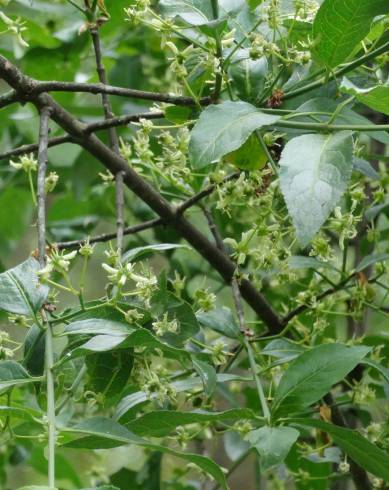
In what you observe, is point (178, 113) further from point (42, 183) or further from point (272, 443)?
point (272, 443)

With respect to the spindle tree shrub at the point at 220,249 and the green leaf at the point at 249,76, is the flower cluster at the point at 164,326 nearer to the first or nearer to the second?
the spindle tree shrub at the point at 220,249

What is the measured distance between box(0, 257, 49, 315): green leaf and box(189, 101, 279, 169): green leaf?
176 millimetres

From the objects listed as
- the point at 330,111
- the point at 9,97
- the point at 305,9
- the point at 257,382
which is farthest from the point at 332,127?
the point at 9,97

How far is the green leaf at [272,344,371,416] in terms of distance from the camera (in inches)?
31.3

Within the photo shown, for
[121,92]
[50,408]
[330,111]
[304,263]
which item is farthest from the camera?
[304,263]

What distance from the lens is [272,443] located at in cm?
73

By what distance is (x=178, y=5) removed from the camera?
871mm

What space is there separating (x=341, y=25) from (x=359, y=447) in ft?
1.19

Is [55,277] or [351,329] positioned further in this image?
[351,329]

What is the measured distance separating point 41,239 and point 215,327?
0.78ft

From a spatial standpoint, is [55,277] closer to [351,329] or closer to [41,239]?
[41,239]

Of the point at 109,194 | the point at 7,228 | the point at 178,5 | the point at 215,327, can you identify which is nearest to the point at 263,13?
the point at 178,5

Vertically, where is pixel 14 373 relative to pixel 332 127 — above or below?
below

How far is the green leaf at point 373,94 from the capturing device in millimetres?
690
